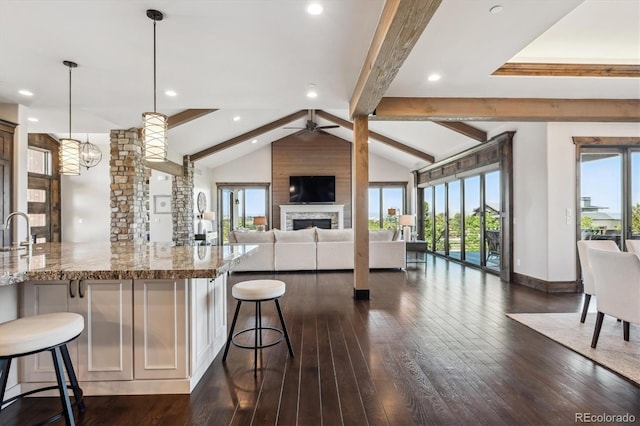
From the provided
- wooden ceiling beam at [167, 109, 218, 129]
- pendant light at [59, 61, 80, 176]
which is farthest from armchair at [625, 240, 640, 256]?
wooden ceiling beam at [167, 109, 218, 129]

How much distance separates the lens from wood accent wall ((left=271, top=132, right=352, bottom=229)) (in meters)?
11.5

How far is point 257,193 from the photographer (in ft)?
38.2

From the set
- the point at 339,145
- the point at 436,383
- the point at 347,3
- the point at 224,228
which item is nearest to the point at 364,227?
the point at 436,383

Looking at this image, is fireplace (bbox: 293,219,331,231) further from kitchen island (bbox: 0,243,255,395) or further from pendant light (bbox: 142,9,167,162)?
kitchen island (bbox: 0,243,255,395)

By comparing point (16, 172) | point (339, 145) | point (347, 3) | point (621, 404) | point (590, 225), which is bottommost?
point (621, 404)

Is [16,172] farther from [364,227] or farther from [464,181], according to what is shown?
[464,181]

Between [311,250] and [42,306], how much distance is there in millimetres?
4762

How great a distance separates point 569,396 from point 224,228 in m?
10.9

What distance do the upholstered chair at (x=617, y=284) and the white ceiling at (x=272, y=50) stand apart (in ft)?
6.68

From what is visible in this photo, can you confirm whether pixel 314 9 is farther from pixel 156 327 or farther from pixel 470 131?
pixel 470 131

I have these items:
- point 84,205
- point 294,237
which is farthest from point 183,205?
point 294,237

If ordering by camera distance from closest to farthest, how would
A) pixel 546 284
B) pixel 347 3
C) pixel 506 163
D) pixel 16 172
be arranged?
pixel 347 3 → pixel 16 172 → pixel 546 284 → pixel 506 163

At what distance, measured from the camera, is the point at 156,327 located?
2.20 metres

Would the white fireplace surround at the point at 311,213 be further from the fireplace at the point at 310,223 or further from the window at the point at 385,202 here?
the window at the point at 385,202
